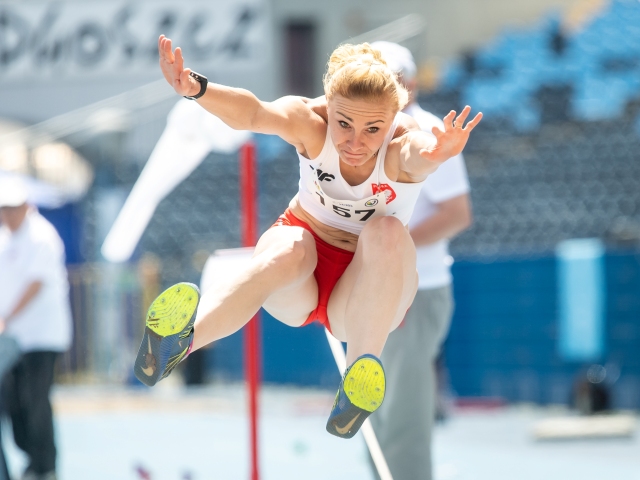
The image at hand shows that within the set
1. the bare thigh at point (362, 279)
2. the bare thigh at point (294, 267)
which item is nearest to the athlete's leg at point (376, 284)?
the bare thigh at point (362, 279)

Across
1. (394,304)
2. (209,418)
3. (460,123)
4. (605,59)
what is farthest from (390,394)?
(605,59)

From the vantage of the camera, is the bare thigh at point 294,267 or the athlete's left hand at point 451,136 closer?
the athlete's left hand at point 451,136

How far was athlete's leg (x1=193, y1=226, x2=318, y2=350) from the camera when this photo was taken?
118 inches

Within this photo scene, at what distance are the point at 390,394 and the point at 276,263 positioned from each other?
1.04m

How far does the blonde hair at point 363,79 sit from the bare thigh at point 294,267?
491 mm

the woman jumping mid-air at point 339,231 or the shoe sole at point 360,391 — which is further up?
the woman jumping mid-air at point 339,231

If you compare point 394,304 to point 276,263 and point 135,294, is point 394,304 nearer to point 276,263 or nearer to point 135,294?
point 276,263

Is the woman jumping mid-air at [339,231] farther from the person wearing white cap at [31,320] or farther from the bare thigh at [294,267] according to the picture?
the person wearing white cap at [31,320]

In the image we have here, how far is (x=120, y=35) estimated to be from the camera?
17625 millimetres

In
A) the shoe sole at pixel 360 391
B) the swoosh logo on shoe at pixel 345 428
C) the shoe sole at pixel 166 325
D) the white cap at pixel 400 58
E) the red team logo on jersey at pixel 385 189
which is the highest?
the white cap at pixel 400 58

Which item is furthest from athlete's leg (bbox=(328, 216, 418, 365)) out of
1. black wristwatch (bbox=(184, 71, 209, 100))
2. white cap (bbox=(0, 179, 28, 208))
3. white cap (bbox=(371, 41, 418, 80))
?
white cap (bbox=(0, 179, 28, 208))

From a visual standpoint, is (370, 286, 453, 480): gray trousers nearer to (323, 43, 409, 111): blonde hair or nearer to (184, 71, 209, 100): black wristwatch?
(323, 43, 409, 111): blonde hair

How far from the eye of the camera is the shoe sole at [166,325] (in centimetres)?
287

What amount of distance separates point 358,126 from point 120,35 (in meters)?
15.5
